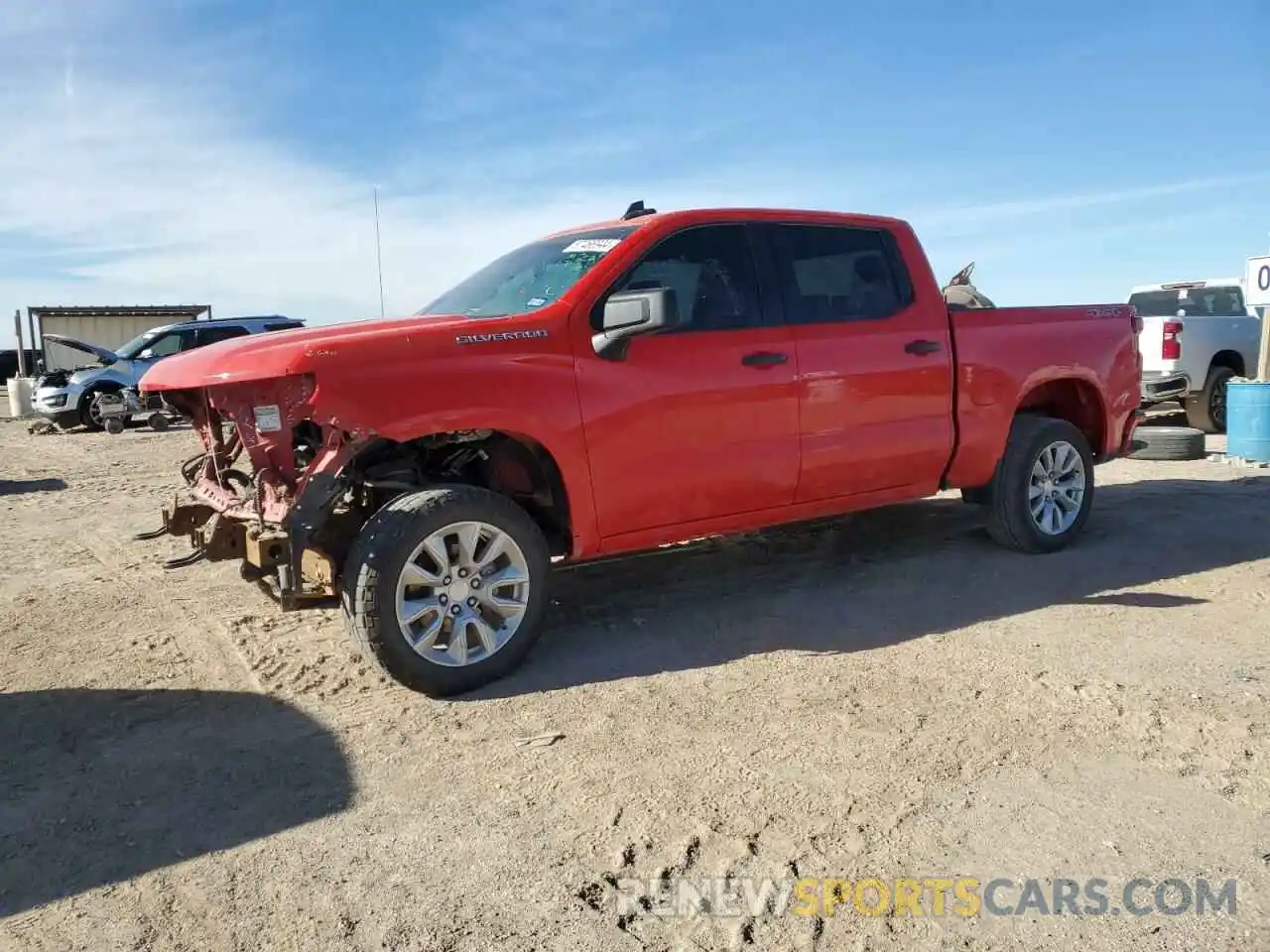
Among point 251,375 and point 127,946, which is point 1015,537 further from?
point 127,946

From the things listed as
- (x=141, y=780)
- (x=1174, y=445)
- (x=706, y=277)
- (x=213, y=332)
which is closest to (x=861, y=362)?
(x=706, y=277)

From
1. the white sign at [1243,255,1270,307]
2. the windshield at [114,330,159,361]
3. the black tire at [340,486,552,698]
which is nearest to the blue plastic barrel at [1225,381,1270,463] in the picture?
the white sign at [1243,255,1270,307]

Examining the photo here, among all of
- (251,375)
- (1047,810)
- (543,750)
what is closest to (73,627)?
(251,375)

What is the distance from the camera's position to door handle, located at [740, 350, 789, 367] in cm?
487

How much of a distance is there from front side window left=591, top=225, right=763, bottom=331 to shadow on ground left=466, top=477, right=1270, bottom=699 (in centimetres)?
145

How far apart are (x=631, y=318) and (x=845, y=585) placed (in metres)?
2.10

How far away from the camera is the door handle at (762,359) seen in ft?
16.0

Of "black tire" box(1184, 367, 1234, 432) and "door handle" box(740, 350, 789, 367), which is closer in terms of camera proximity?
"door handle" box(740, 350, 789, 367)

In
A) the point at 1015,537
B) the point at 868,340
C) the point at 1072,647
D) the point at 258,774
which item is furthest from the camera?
the point at 1015,537

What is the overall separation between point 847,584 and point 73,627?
4.01m

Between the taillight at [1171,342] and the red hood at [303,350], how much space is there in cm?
933

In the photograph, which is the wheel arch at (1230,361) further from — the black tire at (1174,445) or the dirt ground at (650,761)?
the dirt ground at (650,761)

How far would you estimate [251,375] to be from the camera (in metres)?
3.94

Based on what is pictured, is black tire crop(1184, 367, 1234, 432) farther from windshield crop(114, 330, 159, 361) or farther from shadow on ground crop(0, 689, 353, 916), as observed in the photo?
windshield crop(114, 330, 159, 361)
